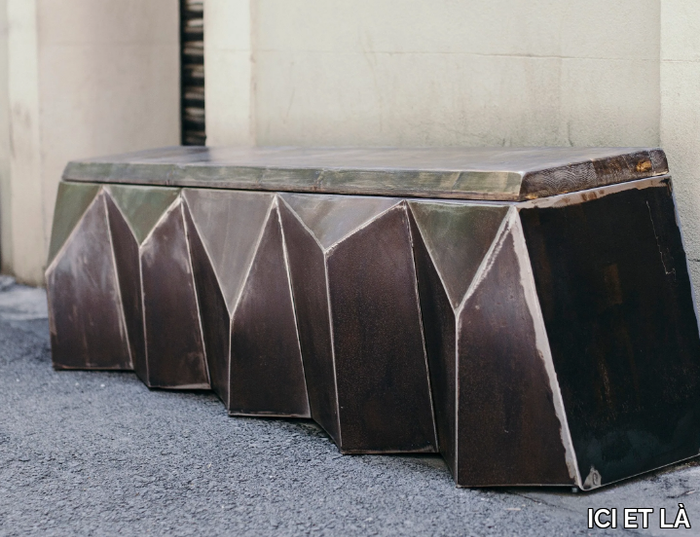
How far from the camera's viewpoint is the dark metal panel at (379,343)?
10.5 feet

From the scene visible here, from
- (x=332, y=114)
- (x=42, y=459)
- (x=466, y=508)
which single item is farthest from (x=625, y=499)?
(x=332, y=114)

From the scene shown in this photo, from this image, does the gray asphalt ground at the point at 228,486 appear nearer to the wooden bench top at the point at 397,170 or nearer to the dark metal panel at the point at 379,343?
the dark metal panel at the point at 379,343

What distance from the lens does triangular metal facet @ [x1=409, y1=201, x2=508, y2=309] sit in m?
2.87

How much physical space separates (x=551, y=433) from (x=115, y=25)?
429cm

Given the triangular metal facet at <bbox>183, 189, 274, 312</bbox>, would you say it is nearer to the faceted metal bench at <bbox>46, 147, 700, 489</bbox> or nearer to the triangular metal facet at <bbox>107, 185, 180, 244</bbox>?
the faceted metal bench at <bbox>46, 147, 700, 489</bbox>

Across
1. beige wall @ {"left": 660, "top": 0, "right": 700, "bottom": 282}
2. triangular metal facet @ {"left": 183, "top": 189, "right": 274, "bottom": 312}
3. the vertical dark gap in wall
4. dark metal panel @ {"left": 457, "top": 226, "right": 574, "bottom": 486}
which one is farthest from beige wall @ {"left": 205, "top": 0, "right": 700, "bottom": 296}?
triangular metal facet @ {"left": 183, "top": 189, "right": 274, "bottom": 312}

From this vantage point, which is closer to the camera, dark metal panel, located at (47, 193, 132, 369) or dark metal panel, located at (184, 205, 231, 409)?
dark metal panel, located at (184, 205, 231, 409)

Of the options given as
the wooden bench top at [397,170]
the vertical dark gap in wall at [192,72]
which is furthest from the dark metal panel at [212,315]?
the vertical dark gap in wall at [192,72]

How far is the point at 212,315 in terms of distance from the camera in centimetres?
391

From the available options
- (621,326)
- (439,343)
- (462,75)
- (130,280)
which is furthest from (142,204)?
(621,326)

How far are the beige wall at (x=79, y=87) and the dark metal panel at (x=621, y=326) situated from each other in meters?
3.91

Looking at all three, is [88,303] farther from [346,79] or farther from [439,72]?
[439,72]

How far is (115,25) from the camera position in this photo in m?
5.99

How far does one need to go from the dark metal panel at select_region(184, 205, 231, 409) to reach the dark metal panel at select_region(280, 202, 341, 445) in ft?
1.30
